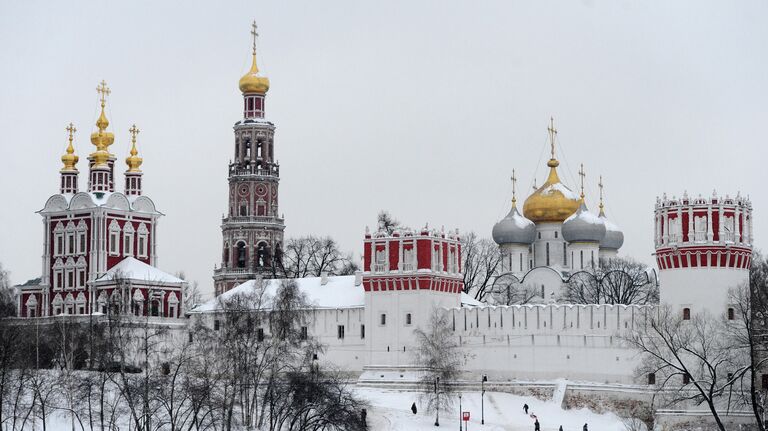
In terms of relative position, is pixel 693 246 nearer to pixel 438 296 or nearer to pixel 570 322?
pixel 570 322

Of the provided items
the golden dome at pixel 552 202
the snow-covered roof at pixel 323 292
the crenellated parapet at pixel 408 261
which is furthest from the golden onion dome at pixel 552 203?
the crenellated parapet at pixel 408 261

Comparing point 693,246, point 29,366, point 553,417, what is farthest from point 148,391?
point 693,246

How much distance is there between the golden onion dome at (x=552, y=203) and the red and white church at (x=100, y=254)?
17771mm

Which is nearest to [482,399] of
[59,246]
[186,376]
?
[186,376]

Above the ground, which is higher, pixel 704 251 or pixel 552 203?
pixel 552 203

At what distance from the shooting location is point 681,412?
66.2 meters

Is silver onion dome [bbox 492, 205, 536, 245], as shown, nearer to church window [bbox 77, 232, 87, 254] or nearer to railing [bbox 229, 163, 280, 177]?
railing [bbox 229, 163, 280, 177]

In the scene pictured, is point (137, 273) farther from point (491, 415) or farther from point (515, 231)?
point (491, 415)

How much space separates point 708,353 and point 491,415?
7.85 meters

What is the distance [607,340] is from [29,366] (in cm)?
2107

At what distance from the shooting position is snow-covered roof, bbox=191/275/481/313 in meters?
76.1

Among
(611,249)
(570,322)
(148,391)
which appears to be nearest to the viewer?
(148,391)

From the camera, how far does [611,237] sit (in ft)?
303

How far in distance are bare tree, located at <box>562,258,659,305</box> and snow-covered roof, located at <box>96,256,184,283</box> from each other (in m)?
17.7
